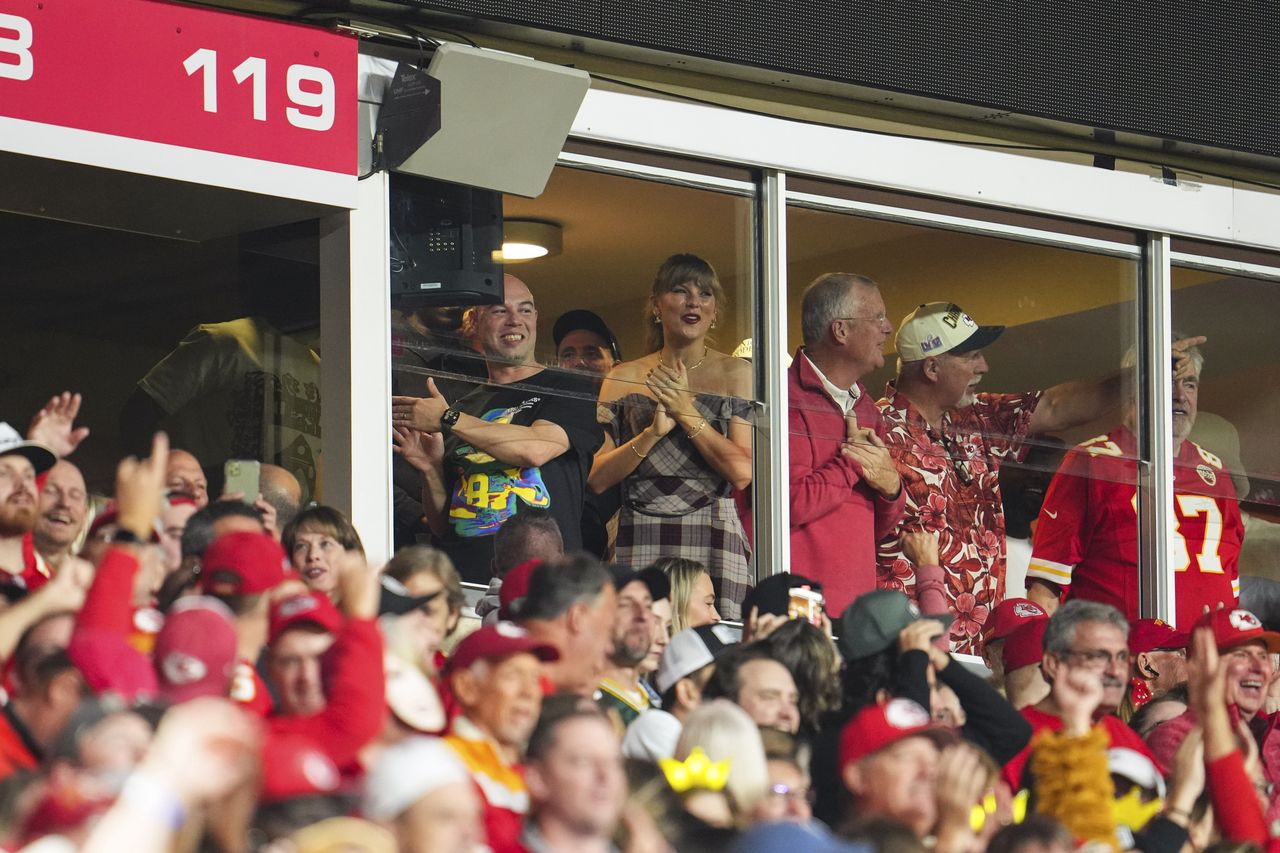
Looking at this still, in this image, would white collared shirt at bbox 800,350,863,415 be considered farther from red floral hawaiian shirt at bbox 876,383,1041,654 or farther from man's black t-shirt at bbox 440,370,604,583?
man's black t-shirt at bbox 440,370,604,583

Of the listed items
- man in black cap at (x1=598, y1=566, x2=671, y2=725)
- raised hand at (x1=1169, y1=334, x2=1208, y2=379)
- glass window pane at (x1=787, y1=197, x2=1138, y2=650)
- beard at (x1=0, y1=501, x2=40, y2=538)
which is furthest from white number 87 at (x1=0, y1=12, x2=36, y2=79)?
raised hand at (x1=1169, y1=334, x2=1208, y2=379)

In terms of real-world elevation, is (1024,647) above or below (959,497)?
below

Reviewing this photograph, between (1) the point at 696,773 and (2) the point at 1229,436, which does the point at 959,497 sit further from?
(1) the point at 696,773

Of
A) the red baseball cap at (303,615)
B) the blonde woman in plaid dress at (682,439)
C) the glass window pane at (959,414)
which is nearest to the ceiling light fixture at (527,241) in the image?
the blonde woman in plaid dress at (682,439)

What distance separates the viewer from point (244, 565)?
4.75 metres

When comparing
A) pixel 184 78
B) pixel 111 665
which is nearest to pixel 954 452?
pixel 184 78

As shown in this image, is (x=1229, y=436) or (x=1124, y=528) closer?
(x=1124, y=528)

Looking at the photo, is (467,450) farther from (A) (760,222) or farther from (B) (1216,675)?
(B) (1216,675)

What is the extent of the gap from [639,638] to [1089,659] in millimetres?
1134

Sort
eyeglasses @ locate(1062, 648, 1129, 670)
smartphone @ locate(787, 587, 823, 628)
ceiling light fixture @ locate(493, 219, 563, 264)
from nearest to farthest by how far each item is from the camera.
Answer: eyeglasses @ locate(1062, 648, 1129, 670)
smartphone @ locate(787, 587, 823, 628)
ceiling light fixture @ locate(493, 219, 563, 264)

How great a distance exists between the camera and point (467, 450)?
6.61 meters

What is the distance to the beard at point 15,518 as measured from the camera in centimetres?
503

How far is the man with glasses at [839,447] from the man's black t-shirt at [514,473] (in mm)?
797

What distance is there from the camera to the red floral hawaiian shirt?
24.0 feet
